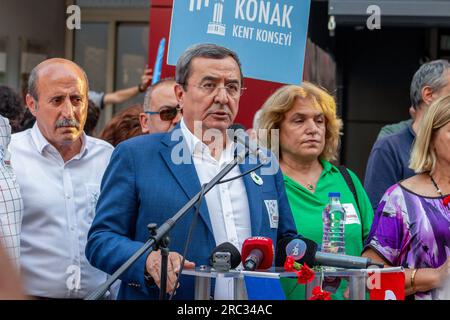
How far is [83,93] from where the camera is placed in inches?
194

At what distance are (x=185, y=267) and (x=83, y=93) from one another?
1.55m

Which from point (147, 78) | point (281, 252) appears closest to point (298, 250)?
point (281, 252)

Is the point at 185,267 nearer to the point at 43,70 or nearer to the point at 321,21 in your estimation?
the point at 43,70

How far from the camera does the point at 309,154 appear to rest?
535cm

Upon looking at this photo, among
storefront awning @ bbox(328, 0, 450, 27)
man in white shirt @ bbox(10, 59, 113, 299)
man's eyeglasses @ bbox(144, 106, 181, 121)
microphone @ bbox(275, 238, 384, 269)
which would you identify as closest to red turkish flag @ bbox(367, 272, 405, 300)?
microphone @ bbox(275, 238, 384, 269)

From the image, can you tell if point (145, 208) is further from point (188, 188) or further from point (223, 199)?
point (223, 199)

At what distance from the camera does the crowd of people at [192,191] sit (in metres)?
4.11

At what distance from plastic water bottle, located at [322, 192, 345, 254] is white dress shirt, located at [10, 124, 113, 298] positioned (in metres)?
1.13

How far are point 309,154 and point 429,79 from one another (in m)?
1.11

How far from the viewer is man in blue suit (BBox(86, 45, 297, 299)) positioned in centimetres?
409

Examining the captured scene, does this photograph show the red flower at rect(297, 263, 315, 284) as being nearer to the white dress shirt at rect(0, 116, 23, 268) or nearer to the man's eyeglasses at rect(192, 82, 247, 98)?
the man's eyeglasses at rect(192, 82, 247, 98)

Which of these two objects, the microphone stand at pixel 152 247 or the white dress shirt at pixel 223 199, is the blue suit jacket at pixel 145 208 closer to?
the white dress shirt at pixel 223 199

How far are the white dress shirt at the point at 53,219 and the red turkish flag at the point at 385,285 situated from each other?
1561 mm
